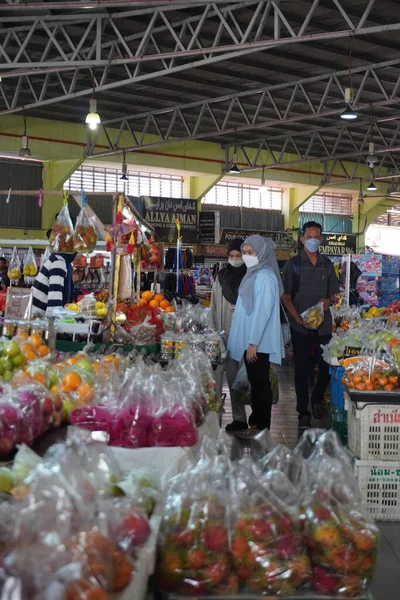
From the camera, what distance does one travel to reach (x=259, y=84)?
537 inches

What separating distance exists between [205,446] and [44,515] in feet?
2.59

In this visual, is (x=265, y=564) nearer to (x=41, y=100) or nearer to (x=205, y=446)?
(x=205, y=446)

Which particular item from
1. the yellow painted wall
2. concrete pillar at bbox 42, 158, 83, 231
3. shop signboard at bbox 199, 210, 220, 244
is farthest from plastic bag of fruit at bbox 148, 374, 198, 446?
shop signboard at bbox 199, 210, 220, 244

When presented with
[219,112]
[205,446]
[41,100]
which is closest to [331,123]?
[219,112]

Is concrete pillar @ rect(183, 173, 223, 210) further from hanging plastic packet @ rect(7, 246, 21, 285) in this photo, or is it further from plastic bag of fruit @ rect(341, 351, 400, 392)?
plastic bag of fruit @ rect(341, 351, 400, 392)

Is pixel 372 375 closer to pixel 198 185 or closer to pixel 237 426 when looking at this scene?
pixel 237 426

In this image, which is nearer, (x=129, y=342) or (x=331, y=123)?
(x=129, y=342)

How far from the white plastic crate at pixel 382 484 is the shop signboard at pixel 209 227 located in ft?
48.0

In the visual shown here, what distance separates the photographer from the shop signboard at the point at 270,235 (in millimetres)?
19625

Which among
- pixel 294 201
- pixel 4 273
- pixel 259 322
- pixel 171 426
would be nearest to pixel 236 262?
pixel 259 322

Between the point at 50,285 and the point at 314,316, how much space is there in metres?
2.43

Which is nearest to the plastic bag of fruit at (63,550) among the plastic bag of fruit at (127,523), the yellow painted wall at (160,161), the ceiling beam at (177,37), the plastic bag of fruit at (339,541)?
the plastic bag of fruit at (127,523)

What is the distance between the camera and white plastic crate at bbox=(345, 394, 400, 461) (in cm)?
393

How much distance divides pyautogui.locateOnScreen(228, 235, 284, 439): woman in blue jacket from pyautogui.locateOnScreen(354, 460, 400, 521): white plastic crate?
137 centimetres
